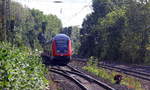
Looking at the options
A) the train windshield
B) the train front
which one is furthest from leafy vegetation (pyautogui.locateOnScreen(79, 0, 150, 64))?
the train windshield

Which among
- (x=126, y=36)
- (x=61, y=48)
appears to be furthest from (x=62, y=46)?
(x=126, y=36)

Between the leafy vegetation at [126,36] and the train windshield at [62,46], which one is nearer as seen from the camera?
the train windshield at [62,46]

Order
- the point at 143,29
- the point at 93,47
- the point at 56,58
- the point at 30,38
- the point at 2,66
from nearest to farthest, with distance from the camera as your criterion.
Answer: the point at 2,66 → the point at 56,58 → the point at 143,29 → the point at 93,47 → the point at 30,38

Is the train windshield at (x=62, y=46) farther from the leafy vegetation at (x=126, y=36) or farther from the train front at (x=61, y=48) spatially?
the leafy vegetation at (x=126, y=36)

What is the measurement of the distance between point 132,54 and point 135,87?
91.8 feet

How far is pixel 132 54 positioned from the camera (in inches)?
1825

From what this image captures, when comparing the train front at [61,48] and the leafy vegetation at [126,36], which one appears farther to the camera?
the leafy vegetation at [126,36]

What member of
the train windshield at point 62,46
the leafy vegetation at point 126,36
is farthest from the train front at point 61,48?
the leafy vegetation at point 126,36

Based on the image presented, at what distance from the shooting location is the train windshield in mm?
34562

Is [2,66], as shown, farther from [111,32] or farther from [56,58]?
[111,32]

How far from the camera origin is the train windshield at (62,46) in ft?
113

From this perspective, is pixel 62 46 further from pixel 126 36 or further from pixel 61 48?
pixel 126 36

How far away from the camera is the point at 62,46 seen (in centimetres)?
3466

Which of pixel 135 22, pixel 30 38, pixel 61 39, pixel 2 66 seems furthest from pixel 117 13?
pixel 2 66
